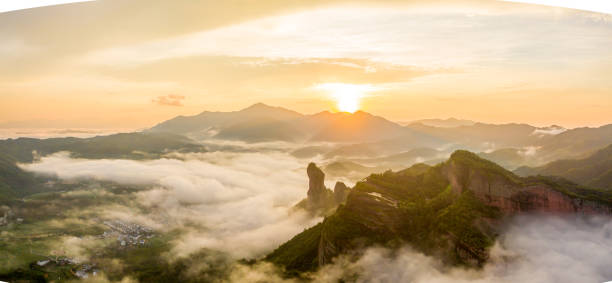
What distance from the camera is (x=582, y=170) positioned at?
14.5 meters

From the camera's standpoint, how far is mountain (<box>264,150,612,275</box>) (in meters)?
12.1

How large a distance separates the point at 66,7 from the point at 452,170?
17.1 metres

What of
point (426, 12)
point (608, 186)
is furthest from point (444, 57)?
point (608, 186)

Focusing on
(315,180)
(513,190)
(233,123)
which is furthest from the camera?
(315,180)

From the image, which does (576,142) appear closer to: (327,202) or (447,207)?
(447,207)

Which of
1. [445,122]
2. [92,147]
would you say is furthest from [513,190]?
[92,147]

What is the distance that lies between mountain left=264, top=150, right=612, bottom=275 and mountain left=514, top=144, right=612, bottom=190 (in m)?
0.67

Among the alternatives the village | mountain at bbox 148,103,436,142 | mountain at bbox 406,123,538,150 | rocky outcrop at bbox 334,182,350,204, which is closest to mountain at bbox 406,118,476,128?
mountain at bbox 406,123,538,150

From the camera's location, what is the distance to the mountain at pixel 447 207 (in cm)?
1211

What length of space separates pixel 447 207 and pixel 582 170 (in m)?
5.86

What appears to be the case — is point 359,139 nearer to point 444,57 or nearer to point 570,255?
point 444,57

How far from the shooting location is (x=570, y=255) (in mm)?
9234

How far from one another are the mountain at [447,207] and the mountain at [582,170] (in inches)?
26.4

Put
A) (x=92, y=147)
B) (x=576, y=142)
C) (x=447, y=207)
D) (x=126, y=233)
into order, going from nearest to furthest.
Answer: (x=576, y=142) < (x=447, y=207) < (x=92, y=147) < (x=126, y=233)
